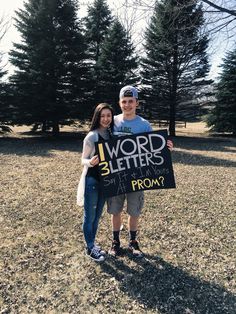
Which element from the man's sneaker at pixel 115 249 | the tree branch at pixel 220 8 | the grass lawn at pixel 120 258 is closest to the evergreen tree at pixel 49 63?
the grass lawn at pixel 120 258

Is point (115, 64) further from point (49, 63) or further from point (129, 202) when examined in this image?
point (129, 202)

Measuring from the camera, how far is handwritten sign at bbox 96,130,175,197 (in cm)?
384

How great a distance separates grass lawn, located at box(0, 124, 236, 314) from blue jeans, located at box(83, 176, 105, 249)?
20.4 inches

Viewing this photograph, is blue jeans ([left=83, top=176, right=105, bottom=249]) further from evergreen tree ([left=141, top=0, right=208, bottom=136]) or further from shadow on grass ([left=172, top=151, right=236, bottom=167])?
evergreen tree ([left=141, top=0, right=208, bottom=136])

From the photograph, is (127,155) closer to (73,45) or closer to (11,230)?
(11,230)

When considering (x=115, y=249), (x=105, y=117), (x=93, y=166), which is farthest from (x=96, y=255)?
(x=105, y=117)

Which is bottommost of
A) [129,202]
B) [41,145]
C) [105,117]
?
[41,145]

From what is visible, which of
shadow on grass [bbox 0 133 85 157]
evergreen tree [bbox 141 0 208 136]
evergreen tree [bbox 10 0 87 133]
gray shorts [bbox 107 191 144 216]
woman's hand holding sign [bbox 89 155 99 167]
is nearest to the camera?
woman's hand holding sign [bbox 89 155 99 167]

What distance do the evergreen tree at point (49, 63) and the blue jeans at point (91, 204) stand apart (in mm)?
13746

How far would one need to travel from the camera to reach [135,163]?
397cm

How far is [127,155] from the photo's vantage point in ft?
12.9

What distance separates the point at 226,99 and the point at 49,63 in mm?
12439

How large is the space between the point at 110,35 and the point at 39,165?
39.2 ft

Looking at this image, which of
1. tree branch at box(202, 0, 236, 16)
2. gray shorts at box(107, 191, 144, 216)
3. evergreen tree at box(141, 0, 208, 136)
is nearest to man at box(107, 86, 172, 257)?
gray shorts at box(107, 191, 144, 216)
